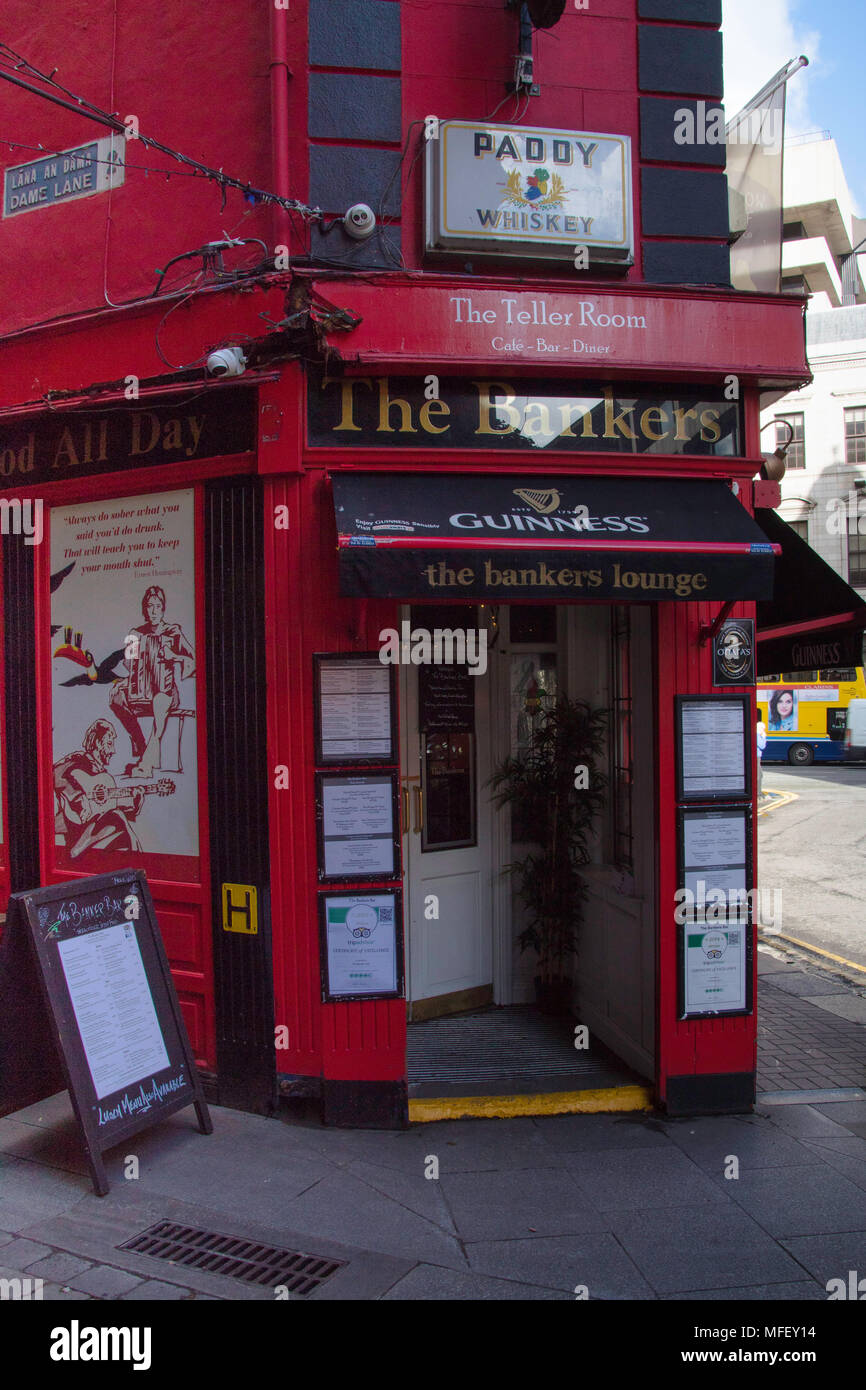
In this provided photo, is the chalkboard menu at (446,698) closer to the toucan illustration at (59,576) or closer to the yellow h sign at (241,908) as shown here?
the yellow h sign at (241,908)

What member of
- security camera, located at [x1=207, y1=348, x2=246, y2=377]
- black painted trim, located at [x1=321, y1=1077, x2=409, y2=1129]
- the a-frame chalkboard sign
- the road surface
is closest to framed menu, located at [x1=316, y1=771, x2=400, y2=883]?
the a-frame chalkboard sign

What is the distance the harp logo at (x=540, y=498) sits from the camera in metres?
5.11

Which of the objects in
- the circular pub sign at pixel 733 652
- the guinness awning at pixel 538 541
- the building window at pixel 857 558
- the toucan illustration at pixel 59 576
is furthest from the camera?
the building window at pixel 857 558

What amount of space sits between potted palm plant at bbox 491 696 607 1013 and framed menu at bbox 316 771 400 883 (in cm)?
161

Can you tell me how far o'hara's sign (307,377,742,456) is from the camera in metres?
5.24

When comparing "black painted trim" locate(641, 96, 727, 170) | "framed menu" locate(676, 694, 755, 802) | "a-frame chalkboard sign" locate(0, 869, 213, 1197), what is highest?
"black painted trim" locate(641, 96, 727, 170)

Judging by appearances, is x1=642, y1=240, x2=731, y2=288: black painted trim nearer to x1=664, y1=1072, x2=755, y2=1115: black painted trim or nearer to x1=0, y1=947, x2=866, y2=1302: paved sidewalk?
x1=664, y1=1072, x2=755, y2=1115: black painted trim

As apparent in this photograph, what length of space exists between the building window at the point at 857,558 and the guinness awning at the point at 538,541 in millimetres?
29155

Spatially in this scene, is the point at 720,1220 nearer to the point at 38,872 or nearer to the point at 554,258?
the point at 38,872

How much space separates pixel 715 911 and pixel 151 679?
11.5 ft

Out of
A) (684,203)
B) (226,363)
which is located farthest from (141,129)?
(684,203)

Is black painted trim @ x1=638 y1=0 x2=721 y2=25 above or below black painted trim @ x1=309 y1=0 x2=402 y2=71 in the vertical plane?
above

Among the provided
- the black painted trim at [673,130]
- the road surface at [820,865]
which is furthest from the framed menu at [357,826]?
the road surface at [820,865]
